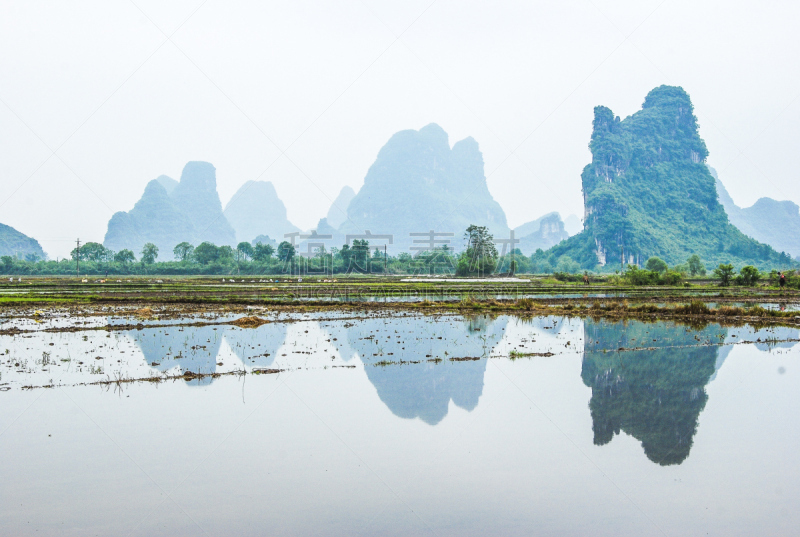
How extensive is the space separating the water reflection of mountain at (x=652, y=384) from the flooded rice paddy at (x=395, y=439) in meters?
0.06

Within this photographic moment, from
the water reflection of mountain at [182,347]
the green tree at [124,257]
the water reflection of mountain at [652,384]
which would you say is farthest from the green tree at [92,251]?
the water reflection of mountain at [652,384]

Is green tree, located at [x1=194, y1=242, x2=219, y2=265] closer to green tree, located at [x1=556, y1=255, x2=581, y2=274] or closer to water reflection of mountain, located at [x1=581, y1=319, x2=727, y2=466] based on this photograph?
green tree, located at [x1=556, y1=255, x2=581, y2=274]

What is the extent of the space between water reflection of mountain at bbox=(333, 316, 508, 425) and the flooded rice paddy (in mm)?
80

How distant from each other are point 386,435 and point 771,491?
4732mm

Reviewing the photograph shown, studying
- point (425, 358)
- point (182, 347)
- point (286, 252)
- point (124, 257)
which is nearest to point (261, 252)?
point (286, 252)

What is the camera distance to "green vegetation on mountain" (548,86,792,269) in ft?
389

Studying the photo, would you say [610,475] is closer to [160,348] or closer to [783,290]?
[160,348]

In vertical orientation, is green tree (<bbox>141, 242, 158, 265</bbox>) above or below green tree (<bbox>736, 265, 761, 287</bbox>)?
above

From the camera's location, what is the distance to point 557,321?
2159cm

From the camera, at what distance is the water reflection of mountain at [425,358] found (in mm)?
9789

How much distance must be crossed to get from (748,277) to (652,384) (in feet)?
140

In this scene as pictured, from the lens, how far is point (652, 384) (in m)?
11.1

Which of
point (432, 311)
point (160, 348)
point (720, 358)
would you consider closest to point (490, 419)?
point (720, 358)

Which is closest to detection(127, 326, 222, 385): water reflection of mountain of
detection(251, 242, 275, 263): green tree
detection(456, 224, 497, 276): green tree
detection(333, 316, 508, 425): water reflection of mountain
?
detection(333, 316, 508, 425): water reflection of mountain
